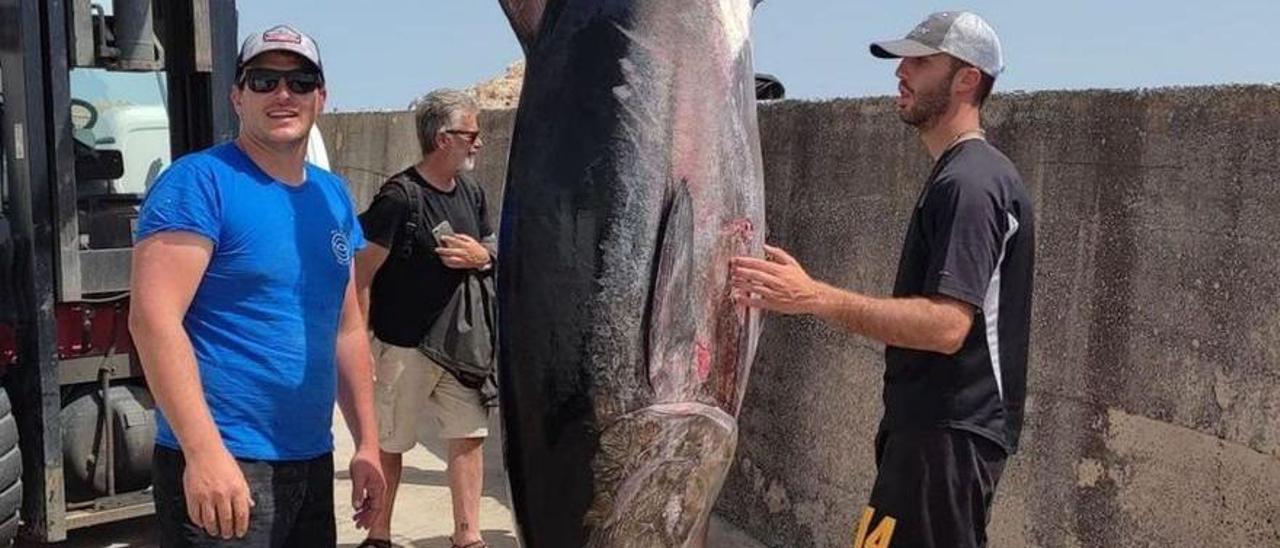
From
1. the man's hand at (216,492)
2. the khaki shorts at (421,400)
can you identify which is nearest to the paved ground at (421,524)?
the khaki shorts at (421,400)

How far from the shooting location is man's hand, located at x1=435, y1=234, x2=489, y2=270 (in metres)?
3.68

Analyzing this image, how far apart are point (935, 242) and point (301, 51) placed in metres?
1.12

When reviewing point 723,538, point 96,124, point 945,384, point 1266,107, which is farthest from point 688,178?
point 96,124

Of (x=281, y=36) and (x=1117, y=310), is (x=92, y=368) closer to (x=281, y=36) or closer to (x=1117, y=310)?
(x=281, y=36)

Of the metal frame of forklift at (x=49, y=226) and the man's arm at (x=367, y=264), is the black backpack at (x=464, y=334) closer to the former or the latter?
the man's arm at (x=367, y=264)

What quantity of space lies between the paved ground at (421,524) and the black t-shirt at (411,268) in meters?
0.55

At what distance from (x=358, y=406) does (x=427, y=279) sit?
1.34 meters

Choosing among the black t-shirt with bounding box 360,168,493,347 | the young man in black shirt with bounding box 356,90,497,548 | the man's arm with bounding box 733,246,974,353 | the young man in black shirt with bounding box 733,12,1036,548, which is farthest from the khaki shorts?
the man's arm with bounding box 733,246,974,353

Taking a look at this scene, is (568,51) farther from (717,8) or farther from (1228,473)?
(1228,473)

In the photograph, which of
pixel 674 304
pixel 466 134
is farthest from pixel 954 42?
pixel 466 134

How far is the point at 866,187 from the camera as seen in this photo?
3.77 m

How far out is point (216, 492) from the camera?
77.2 inches

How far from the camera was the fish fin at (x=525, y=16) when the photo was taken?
1.99 m

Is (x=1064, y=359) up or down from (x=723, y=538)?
up
